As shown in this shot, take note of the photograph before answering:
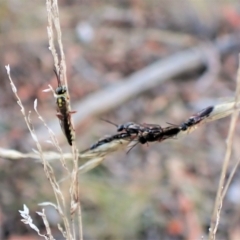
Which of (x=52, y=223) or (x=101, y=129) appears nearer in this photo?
(x=52, y=223)

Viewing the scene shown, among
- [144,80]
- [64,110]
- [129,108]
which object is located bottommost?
[64,110]

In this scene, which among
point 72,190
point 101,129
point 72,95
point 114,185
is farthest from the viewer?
point 72,95

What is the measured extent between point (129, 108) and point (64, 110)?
2.54m

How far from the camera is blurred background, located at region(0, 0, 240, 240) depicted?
90.1 inches

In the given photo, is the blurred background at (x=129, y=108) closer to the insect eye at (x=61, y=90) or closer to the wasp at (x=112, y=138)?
the wasp at (x=112, y=138)

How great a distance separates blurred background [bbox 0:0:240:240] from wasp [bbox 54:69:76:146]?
0.86 meters

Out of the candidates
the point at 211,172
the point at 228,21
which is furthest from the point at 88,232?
the point at 228,21

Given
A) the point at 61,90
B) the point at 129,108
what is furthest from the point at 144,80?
the point at 61,90

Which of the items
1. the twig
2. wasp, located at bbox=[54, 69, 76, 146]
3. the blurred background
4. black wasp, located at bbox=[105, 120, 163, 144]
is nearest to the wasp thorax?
wasp, located at bbox=[54, 69, 76, 146]

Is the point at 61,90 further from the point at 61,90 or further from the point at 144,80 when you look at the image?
the point at 144,80

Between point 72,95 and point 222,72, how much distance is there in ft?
4.69

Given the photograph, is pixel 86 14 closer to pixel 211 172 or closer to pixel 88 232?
pixel 211 172

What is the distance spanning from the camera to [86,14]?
173 inches

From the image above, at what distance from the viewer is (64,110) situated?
78cm
